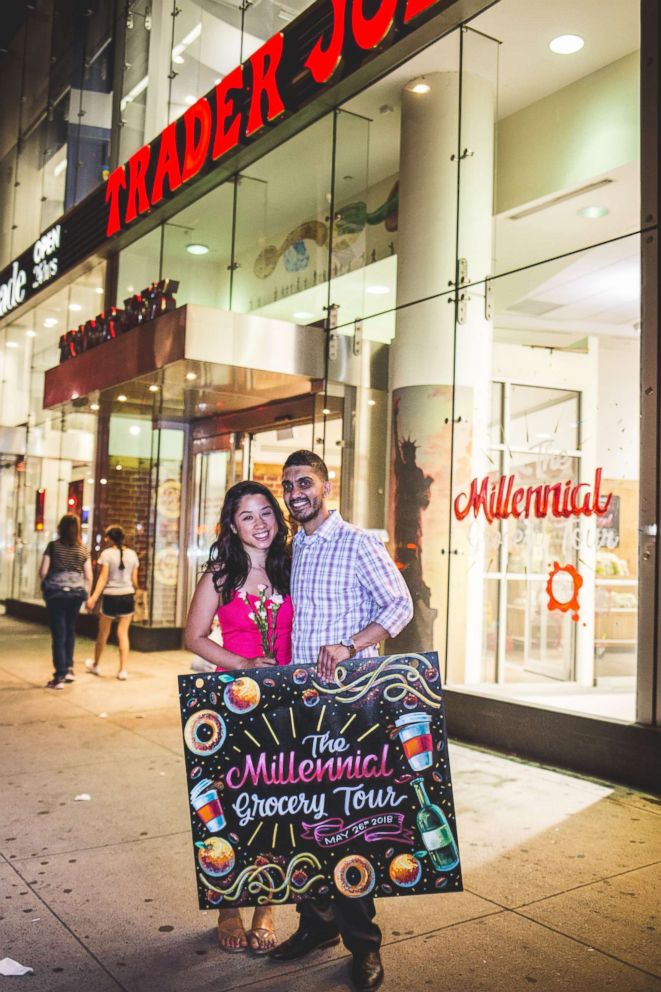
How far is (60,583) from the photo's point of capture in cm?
908

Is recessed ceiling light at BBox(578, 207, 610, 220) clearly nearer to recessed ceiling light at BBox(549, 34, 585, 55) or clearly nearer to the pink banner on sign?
recessed ceiling light at BBox(549, 34, 585, 55)

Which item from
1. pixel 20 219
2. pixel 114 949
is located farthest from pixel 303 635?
pixel 20 219

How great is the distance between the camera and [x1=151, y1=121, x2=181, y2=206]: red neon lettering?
11188 millimetres

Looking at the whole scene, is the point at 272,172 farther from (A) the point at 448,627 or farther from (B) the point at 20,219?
(B) the point at 20,219

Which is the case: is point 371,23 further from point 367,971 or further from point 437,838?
point 367,971

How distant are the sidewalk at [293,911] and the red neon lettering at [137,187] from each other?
8132mm

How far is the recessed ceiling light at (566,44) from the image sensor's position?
742 cm

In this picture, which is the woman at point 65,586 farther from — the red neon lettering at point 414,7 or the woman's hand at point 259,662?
the woman's hand at point 259,662

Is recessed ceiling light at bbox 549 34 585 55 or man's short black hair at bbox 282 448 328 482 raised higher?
recessed ceiling light at bbox 549 34 585 55

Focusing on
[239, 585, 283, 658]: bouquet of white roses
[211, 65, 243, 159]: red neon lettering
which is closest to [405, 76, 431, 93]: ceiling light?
[211, 65, 243, 159]: red neon lettering

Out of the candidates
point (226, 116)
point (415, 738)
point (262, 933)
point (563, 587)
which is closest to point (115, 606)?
point (563, 587)

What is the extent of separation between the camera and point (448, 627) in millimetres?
7516

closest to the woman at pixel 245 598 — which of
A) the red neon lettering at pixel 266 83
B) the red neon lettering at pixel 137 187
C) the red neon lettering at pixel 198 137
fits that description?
the red neon lettering at pixel 266 83

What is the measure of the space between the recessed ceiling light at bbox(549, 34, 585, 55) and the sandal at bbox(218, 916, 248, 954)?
24.3 feet
